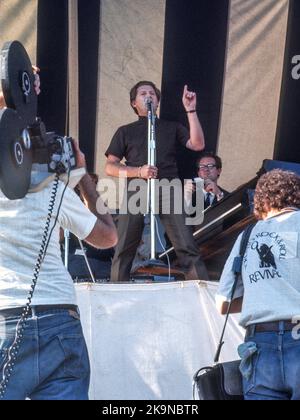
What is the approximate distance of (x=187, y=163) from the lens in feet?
20.6

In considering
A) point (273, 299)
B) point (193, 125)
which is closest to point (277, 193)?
point (273, 299)

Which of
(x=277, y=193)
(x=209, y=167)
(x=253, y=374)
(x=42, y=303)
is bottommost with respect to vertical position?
(x=253, y=374)

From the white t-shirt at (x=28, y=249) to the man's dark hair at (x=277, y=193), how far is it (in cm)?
106

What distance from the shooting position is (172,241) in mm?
5207

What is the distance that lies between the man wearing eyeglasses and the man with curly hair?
244 cm

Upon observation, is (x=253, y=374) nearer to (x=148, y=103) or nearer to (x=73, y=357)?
(x=73, y=357)

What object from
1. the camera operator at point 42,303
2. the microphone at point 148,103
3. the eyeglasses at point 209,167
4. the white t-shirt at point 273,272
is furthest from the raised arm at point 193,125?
the camera operator at point 42,303

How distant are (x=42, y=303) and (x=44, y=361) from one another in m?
0.18

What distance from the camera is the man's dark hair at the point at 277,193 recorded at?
3.36m

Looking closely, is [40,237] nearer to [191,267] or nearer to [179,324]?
[179,324]

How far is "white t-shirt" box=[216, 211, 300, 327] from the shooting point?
3.11 metres

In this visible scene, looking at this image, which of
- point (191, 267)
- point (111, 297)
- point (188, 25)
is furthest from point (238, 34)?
point (111, 297)

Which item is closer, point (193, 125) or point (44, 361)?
point (44, 361)

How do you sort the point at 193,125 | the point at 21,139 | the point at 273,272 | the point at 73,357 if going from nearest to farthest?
the point at 21,139
the point at 73,357
the point at 273,272
the point at 193,125
